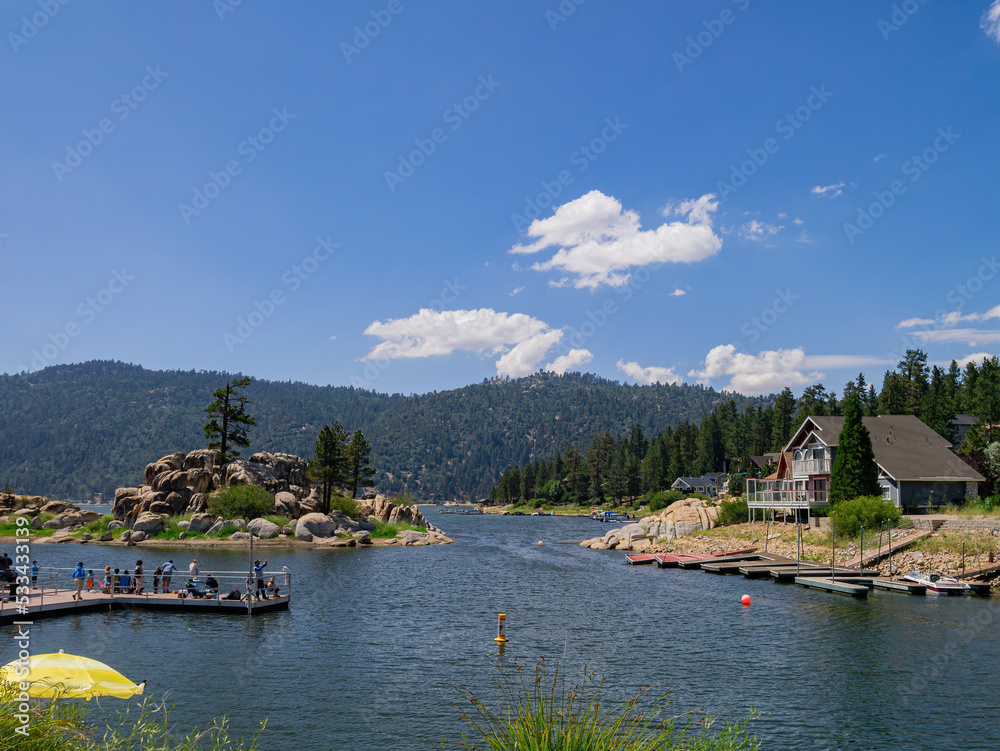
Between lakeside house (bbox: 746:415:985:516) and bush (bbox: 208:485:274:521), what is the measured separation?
62.7 metres

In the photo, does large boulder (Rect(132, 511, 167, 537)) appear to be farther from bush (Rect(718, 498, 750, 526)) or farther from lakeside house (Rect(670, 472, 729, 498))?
lakeside house (Rect(670, 472, 729, 498))

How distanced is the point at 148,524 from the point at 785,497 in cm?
7621

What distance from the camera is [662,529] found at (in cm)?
8569

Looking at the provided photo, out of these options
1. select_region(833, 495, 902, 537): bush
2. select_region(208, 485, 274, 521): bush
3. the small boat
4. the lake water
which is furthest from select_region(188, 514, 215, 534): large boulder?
the small boat

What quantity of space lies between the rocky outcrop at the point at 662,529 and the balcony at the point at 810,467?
12.0 m

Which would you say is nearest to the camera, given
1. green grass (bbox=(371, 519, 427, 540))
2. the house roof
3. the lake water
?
the lake water

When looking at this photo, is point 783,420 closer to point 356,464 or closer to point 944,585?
point 356,464

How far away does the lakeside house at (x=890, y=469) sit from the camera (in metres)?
65.3

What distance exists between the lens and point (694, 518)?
85812 mm

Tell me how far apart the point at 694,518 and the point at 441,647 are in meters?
60.7

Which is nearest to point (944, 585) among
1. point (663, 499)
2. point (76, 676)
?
point (76, 676)

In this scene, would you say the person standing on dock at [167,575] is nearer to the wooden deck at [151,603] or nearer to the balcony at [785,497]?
the wooden deck at [151,603]

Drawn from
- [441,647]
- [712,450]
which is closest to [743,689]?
[441,647]

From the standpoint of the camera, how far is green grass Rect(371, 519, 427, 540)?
93.7 m
